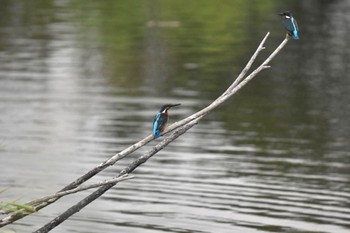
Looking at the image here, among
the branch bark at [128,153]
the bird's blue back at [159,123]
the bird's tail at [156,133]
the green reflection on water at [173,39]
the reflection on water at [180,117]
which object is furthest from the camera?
the green reflection on water at [173,39]

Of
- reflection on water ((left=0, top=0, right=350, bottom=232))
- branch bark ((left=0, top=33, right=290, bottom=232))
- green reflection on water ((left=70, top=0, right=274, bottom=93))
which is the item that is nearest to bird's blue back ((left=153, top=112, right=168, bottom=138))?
branch bark ((left=0, top=33, right=290, bottom=232))

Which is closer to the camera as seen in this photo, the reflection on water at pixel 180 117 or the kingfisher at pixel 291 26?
the kingfisher at pixel 291 26

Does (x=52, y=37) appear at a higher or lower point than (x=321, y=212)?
higher

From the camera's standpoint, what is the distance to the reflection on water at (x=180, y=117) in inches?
534

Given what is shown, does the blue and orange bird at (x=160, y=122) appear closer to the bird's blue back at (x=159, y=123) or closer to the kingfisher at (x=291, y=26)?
the bird's blue back at (x=159, y=123)

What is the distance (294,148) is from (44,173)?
3.92 meters

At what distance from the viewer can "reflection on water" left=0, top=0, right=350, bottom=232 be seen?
1356 centimetres

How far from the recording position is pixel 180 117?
19.9 metres

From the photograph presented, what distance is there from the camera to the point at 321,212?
44.1ft

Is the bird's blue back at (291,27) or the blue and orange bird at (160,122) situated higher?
the bird's blue back at (291,27)

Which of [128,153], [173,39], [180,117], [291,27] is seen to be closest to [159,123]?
[128,153]

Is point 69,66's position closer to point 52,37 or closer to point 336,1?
point 52,37

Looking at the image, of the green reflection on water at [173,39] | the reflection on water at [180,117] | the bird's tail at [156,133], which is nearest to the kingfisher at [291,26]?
the bird's tail at [156,133]

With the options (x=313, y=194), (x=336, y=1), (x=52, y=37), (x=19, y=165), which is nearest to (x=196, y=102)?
(x=19, y=165)
